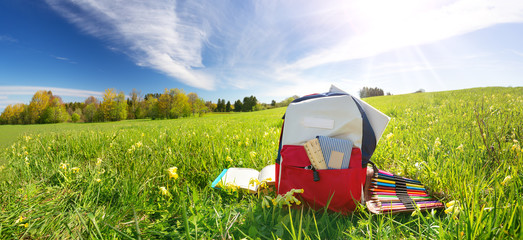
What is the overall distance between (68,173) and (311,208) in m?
3.07

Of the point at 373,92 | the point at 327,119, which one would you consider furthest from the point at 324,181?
the point at 373,92

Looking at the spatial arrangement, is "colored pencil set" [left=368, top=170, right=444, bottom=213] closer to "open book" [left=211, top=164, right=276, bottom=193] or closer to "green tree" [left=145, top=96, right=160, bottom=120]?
"open book" [left=211, top=164, right=276, bottom=193]

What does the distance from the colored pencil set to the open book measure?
1213 millimetres

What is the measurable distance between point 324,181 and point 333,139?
0.45 metres

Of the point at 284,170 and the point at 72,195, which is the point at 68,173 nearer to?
the point at 72,195

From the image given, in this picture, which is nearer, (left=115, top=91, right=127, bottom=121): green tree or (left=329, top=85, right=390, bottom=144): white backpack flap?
(left=329, top=85, right=390, bottom=144): white backpack flap

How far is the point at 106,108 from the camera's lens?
179 feet

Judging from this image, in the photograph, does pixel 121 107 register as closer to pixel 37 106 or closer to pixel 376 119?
pixel 37 106

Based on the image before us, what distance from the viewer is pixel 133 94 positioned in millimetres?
62875

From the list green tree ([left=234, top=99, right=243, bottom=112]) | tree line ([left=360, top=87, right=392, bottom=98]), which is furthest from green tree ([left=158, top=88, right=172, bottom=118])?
tree line ([left=360, top=87, right=392, bottom=98])

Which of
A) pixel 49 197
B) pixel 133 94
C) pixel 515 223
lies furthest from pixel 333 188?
pixel 133 94

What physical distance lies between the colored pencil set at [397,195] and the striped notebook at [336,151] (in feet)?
1.89

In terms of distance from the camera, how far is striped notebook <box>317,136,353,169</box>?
2.17 metres

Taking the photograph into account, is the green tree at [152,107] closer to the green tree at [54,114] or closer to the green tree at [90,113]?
the green tree at [90,113]
